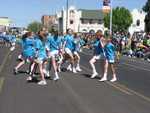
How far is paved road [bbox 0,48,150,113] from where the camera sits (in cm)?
1359

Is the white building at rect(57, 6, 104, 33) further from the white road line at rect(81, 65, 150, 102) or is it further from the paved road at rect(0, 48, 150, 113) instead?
the white road line at rect(81, 65, 150, 102)

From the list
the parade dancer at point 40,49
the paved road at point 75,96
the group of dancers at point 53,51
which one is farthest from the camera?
the group of dancers at point 53,51

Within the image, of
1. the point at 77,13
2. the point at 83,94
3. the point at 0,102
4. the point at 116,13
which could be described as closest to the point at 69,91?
the point at 83,94

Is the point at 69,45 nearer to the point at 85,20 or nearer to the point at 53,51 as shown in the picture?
the point at 53,51

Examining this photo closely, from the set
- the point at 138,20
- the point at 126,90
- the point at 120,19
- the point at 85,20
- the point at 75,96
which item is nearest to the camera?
the point at 75,96

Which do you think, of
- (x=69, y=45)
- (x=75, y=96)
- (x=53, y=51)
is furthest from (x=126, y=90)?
(x=69, y=45)

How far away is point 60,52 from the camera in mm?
24766

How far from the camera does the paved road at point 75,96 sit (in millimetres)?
13586

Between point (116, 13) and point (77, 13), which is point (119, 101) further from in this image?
point (77, 13)

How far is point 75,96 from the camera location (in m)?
16.1

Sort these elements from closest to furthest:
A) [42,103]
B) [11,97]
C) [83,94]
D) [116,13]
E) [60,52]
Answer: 1. [42,103]
2. [11,97]
3. [83,94]
4. [60,52]
5. [116,13]

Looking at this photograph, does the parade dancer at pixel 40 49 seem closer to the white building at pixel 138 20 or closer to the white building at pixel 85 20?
the white building at pixel 138 20

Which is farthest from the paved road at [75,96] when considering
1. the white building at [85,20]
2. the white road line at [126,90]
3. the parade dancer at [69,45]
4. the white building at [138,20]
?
the white building at [85,20]

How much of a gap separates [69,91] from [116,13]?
14023cm
